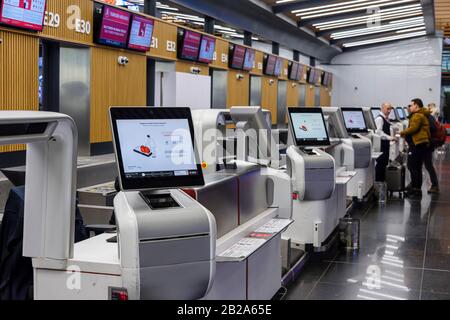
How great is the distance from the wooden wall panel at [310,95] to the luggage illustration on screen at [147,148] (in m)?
20.8

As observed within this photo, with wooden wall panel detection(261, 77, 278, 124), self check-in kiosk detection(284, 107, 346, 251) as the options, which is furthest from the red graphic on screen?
wooden wall panel detection(261, 77, 278, 124)

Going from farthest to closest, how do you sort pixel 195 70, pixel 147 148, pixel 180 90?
pixel 195 70
pixel 180 90
pixel 147 148

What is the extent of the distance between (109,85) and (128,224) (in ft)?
23.8

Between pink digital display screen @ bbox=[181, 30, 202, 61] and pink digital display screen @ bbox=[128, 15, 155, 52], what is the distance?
4.80 feet

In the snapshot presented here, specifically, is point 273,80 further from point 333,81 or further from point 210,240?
point 210,240

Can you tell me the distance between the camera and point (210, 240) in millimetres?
2719

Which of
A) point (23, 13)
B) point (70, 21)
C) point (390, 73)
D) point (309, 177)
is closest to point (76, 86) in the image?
point (70, 21)

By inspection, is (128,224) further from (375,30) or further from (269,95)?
(375,30)

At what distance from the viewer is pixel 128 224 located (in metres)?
2.57

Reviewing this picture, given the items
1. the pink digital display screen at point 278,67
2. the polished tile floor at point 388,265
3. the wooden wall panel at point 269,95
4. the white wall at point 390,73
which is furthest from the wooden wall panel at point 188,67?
the white wall at point 390,73

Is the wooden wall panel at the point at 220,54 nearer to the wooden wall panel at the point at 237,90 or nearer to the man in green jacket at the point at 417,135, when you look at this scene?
the wooden wall panel at the point at 237,90

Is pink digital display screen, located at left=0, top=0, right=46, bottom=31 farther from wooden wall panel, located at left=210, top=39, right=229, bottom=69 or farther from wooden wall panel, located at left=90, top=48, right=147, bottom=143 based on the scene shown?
wooden wall panel, located at left=210, top=39, right=229, bottom=69

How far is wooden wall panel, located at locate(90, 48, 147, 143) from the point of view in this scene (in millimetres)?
9148

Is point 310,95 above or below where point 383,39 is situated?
below
